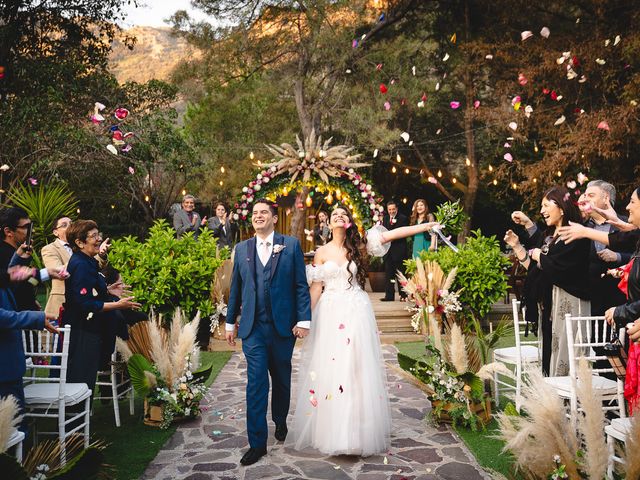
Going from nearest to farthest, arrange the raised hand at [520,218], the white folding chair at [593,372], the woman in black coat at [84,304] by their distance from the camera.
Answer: the white folding chair at [593,372] → the woman in black coat at [84,304] → the raised hand at [520,218]

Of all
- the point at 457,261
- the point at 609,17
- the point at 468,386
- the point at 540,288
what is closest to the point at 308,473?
the point at 468,386

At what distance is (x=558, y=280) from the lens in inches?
190

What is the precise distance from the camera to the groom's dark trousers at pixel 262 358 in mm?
4648

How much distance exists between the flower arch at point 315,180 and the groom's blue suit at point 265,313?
5.70m

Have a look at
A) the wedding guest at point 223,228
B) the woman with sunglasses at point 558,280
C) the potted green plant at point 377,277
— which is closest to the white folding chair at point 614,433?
the woman with sunglasses at point 558,280

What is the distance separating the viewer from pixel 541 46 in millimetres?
17062

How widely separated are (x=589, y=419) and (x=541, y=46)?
16700mm

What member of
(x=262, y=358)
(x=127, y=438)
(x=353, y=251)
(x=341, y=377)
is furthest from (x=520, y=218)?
(x=127, y=438)

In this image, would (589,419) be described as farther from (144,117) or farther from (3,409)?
(144,117)

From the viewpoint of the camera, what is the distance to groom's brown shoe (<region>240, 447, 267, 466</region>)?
15.1 feet

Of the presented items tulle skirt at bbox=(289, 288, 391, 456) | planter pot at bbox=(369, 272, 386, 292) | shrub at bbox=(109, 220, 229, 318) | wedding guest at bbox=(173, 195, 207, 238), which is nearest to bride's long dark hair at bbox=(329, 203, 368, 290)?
tulle skirt at bbox=(289, 288, 391, 456)

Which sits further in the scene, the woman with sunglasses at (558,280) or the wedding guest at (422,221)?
the wedding guest at (422,221)

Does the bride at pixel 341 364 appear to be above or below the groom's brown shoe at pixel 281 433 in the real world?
above

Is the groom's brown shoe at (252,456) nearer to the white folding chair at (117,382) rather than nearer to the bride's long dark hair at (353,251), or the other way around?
the bride's long dark hair at (353,251)
